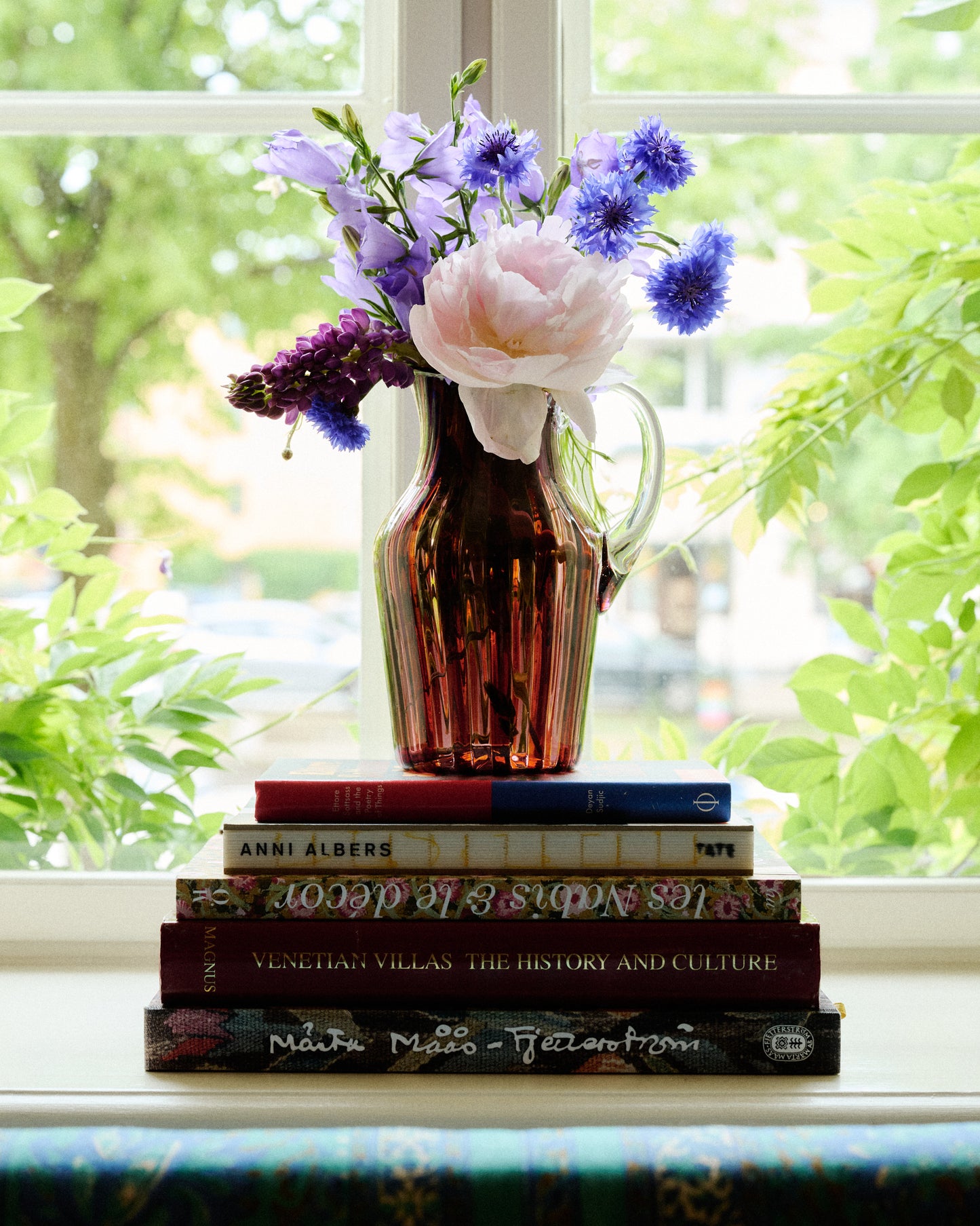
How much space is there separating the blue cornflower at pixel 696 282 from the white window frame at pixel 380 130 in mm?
359

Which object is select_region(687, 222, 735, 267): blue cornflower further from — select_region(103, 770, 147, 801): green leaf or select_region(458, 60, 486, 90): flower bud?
select_region(103, 770, 147, 801): green leaf

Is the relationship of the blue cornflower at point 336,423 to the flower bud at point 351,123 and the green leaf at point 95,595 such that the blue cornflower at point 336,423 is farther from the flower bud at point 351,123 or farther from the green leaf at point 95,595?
the green leaf at point 95,595

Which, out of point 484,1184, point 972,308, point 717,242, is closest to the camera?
point 484,1184

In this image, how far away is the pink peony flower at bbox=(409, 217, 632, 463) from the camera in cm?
70

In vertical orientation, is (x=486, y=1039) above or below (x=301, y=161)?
below

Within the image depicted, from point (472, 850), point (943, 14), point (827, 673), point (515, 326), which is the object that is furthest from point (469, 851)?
point (943, 14)

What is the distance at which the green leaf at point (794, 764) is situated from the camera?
1134 mm

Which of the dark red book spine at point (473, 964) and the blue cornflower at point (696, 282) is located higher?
the blue cornflower at point (696, 282)

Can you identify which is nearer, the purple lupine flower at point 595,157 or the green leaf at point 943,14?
the purple lupine flower at point 595,157

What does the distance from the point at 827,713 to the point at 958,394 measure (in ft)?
1.16

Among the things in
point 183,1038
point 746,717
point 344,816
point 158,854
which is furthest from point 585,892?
point 158,854

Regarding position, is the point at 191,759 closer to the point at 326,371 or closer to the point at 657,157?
the point at 326,371

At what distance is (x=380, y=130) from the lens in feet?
3.58

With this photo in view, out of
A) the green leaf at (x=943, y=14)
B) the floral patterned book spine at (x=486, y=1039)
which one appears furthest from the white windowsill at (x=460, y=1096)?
the green leaf at (x=943, y=14)
